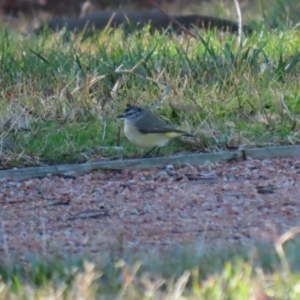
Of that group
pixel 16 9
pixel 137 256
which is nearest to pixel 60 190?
pixel 137 256

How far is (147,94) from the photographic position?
26.8ft

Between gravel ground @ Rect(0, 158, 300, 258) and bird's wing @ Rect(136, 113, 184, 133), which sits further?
bird's wing @ Rect(136, 113, 184, 133)

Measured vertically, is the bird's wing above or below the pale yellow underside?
above

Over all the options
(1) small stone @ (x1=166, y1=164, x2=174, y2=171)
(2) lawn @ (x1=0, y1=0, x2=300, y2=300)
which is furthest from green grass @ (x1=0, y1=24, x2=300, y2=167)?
(1) small stone @ (x1=166, y1=164, x2=174, y2=171)

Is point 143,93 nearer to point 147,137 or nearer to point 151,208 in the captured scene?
point 147,137

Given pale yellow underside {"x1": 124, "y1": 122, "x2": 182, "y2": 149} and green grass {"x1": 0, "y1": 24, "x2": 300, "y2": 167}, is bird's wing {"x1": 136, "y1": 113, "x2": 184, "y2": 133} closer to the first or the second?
pale yellow underside {"x1": 124, "y1": 122, "x2": 182, "y2": 149}

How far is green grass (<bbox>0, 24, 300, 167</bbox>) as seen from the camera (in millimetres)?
7234

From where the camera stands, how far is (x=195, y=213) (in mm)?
5480

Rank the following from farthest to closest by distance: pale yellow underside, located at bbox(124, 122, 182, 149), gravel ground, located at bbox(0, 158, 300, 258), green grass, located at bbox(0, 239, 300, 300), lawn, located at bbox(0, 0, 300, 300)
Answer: lawn, located at bbox(0, 0, 300, 300) → pale yellow underside, located at bbox(124, 122, 182, 149) → gravel ground, located at bbox(0, 158, 300, 258) → green grass, located at bbox(0, 239, 300, 300)

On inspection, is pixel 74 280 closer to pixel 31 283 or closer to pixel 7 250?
pixel 31 283

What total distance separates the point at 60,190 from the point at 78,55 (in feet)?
11.0

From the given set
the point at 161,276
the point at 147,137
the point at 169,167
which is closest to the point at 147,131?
the point at 147,137

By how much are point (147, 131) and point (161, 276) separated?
3.02m

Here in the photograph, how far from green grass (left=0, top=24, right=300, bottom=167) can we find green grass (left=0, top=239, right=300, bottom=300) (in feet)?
9.10
